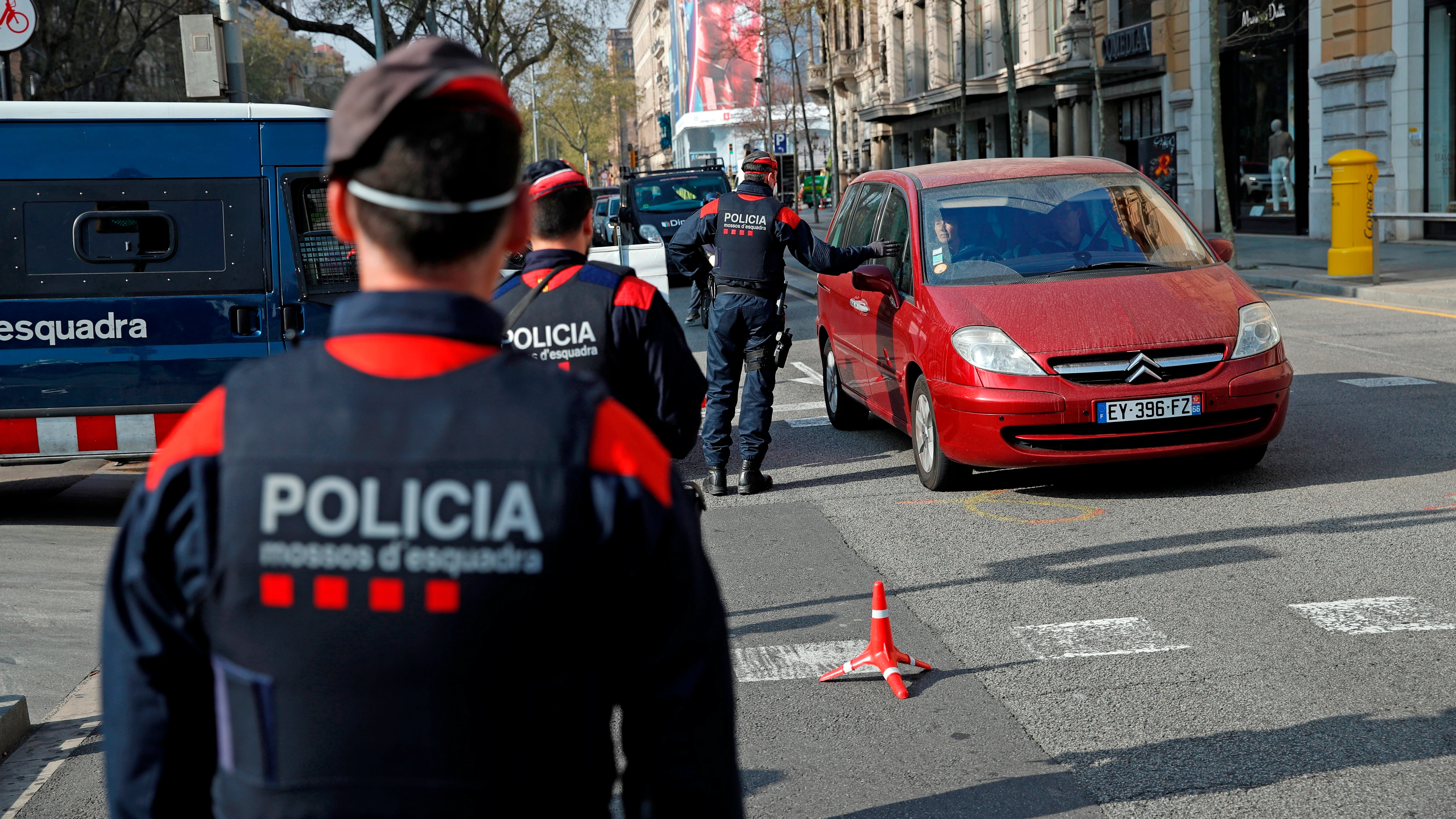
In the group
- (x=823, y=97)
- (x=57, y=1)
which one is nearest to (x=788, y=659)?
(x=57, y=1)

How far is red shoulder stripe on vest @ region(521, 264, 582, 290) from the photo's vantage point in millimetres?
3465

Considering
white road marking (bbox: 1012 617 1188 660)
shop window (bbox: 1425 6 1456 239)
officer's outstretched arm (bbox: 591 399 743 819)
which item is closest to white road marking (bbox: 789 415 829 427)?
white road marking (bbox: 1012 617 1188 660)

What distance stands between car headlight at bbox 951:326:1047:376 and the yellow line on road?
847cm

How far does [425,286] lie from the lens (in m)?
1.52

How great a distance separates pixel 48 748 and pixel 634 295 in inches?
95.2

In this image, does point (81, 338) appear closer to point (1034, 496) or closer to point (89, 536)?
point (89, 536)

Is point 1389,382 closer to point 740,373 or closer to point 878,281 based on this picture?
point 878,281

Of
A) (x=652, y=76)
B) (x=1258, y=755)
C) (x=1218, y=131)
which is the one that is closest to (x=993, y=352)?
(x=1258, y=755)

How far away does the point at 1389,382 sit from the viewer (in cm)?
998

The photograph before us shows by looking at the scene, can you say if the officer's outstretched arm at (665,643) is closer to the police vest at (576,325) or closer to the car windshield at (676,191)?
the police vest at (576,325)

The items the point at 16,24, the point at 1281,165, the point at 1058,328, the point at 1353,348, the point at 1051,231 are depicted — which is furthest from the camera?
the point at 1281,165

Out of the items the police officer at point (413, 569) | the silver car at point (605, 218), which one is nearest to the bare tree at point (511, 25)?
the silver car at point (605, 218)

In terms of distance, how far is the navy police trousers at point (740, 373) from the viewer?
7656 mm

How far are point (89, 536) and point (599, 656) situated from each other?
665cm
